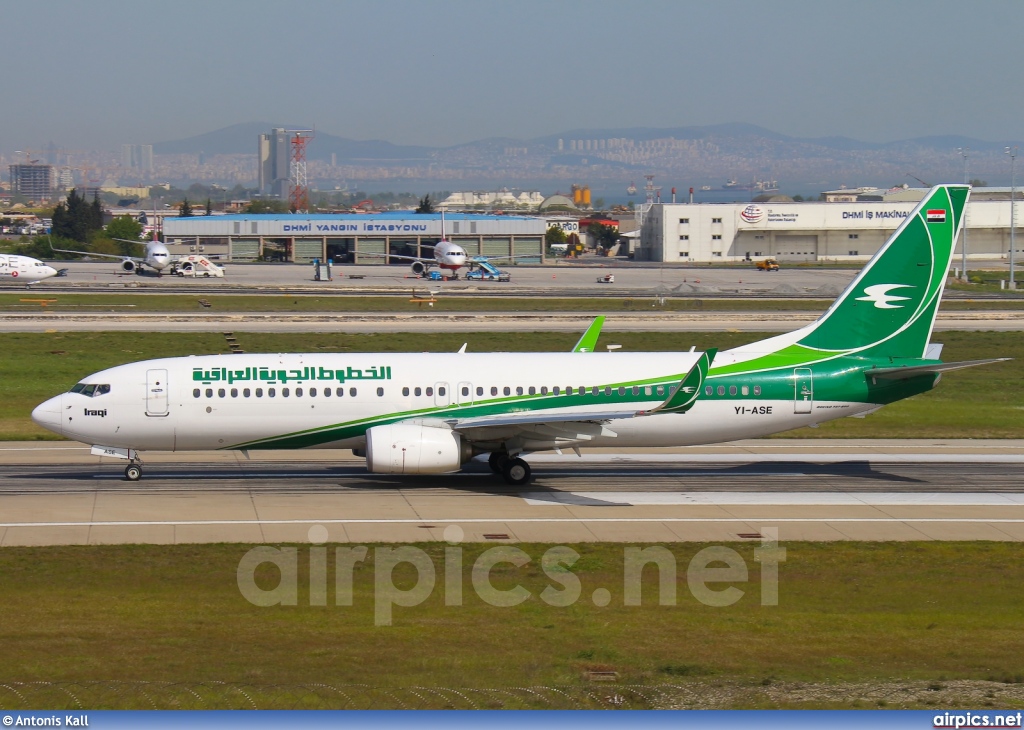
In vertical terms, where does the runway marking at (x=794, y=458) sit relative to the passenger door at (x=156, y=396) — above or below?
below

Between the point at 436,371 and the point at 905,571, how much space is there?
48.9 ft

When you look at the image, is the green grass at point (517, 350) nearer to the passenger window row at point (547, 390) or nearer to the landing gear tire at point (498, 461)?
the passenger window row at point (547, 390)

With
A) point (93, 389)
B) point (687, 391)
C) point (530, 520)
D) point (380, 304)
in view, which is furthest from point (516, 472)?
point (380, 304)

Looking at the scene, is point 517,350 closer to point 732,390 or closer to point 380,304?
point 732,390

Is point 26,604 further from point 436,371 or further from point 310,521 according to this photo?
point 436,371

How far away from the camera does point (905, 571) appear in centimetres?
2389

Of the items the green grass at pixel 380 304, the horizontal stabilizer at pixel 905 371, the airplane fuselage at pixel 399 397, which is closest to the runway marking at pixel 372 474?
the airplane fuselage at pixel 399 397

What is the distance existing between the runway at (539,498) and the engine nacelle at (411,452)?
3.04 ft

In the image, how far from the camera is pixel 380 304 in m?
91.8

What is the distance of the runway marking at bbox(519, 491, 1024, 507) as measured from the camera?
1221 inches

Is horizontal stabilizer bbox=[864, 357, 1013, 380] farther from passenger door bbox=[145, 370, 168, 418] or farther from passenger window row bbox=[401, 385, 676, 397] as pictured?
passenger door bbox=[145, 370, 168, 418]

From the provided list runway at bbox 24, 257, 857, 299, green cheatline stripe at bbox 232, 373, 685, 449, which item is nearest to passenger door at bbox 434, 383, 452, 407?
green cheatline stripe at bbox 232, 373, 685, 449

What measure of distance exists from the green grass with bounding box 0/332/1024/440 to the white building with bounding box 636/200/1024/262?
9954 cm

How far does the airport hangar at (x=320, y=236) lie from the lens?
16650cm
